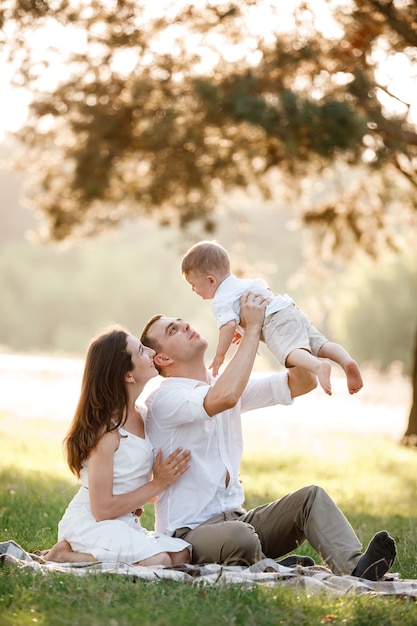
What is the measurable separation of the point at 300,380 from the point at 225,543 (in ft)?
3.48

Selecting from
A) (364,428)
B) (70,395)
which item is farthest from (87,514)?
(70,395)

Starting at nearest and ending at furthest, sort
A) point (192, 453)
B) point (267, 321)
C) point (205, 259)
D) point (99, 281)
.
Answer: point (192, 453)
point (267, 321)
point (205, 259)
point (99, 281)

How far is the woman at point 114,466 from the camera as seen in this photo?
473 centimetres

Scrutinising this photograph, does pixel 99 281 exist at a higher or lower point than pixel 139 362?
lower

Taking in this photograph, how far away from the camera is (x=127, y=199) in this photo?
1338 cm

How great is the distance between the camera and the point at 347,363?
5020 millimetres

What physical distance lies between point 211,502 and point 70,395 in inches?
637

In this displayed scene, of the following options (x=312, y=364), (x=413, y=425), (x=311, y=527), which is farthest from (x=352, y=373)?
(x=413, y=425)

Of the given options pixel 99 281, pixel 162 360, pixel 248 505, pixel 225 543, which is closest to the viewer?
pixel 225 543

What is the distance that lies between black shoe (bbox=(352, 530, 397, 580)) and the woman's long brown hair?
54.6 inches

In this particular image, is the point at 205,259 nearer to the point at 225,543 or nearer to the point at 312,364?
the point at 312,364

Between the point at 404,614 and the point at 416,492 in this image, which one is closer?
the point at 404,614

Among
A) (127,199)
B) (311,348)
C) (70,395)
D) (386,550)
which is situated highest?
(311,348)

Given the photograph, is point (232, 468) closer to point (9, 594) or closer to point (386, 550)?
point (386, 550)
